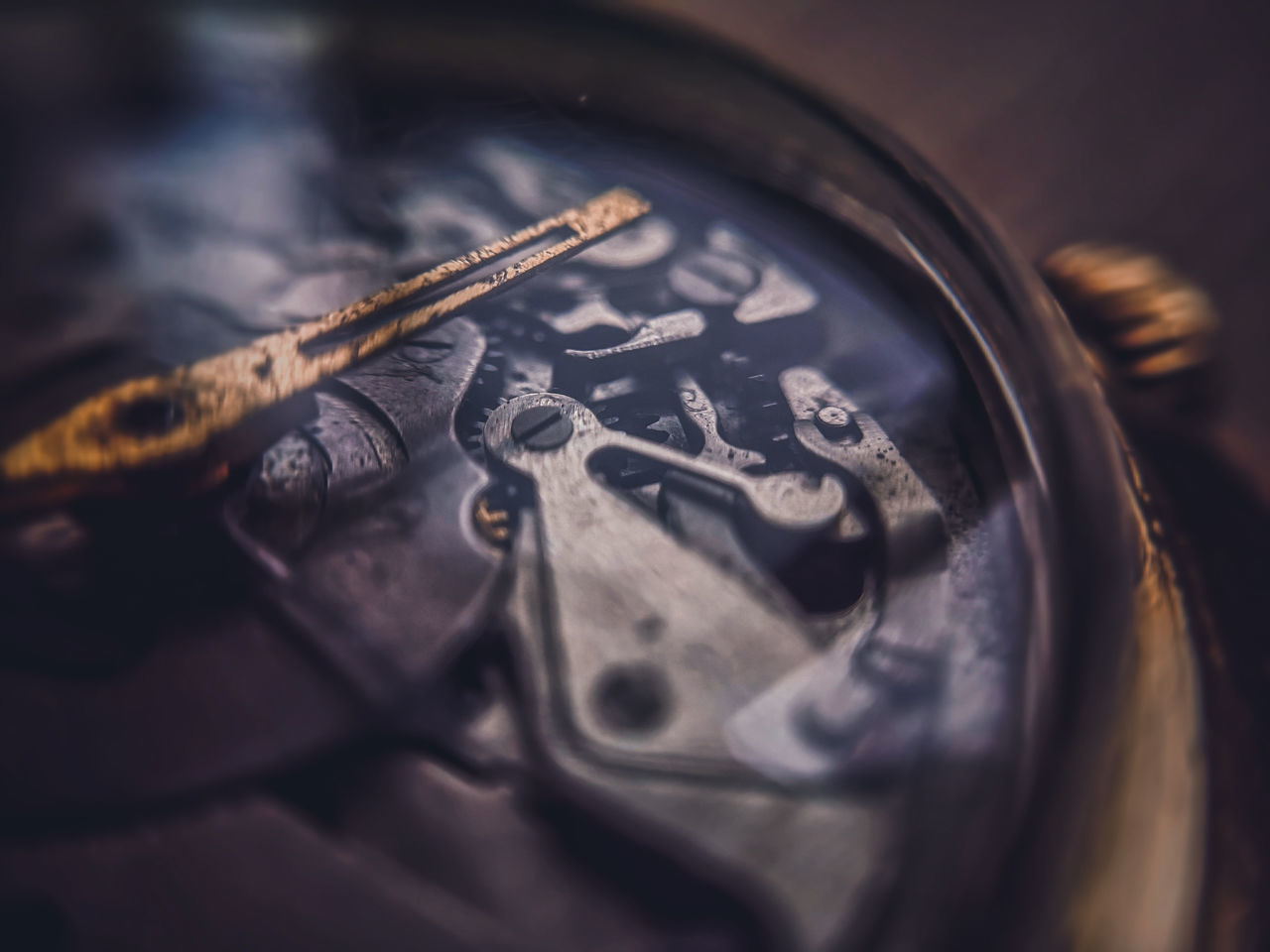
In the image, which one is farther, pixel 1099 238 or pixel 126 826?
pixel 1099 238

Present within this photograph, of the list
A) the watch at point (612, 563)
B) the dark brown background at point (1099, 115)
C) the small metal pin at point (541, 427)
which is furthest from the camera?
the dark brown background at point (1099, 115)

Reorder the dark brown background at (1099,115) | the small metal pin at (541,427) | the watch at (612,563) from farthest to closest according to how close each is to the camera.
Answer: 1. the dark brown background at (1099,115)
2. the small metal pin at (541,427)
3. the watch at (612,563)

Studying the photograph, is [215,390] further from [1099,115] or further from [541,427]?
[1099,115]

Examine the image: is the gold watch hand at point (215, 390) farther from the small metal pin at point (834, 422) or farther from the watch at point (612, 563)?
the small metal pin at point (834, 422)

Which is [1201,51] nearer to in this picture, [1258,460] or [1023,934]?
[1258,460]

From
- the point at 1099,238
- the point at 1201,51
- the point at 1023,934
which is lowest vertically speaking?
the point at 1023,934

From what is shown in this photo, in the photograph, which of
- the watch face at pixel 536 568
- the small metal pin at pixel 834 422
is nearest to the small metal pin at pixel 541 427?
the watch face at pixel 536 568

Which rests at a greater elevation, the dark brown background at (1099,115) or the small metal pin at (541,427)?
the dark brown background at (1099,115)

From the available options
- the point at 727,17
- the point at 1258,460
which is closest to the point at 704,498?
the point at 1258,460
